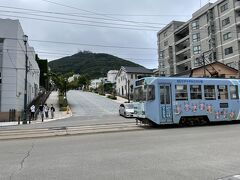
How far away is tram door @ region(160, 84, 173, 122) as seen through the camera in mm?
14922

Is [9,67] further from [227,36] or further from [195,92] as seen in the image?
[227,36]

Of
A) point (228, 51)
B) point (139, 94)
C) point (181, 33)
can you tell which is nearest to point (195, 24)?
point (181, 33)

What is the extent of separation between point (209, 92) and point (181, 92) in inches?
83.4

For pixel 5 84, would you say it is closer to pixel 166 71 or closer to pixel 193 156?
pixel 193 156

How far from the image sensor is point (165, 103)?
49.3 ft

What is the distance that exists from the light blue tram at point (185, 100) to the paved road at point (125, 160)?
4.78m

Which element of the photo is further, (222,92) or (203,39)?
(203,39)

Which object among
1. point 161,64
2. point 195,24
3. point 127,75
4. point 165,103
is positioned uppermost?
point 195,24

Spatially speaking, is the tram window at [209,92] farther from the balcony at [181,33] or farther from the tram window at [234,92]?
the balcony at [181,33]

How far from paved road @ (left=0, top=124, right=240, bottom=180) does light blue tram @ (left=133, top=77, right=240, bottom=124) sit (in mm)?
4784

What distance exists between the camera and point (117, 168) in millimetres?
6312

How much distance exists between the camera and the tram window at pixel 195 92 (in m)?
15.9

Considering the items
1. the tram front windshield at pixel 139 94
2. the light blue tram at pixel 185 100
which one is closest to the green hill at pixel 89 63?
the tram front windshield at pixel 139 94

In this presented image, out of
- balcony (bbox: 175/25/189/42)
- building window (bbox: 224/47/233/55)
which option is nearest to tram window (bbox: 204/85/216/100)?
building window (bbox: 224/47/233/55)
